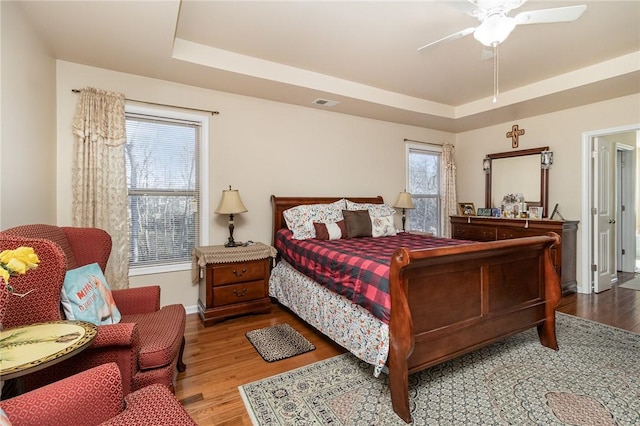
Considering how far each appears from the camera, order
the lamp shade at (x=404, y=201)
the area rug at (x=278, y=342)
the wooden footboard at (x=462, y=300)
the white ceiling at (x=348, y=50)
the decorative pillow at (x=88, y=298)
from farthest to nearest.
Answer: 1. the lamp shade at (x=404, y=201)
2. the area rug at (x=278, y=342)
3. the white ceiling at (x=348, y=50)
4. the wooden footboard at (x=462, y=300)
5. the decorative pillow at (x=88, y=298)

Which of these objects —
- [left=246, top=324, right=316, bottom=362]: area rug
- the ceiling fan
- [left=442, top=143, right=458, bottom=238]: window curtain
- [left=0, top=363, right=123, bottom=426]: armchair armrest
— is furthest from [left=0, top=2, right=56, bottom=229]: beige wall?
[left=442, top=143, right=458, bottom=238]: window curtain

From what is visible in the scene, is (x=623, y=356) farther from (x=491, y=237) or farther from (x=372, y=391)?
(x=491, y=237)

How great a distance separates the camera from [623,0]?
88.6 inches

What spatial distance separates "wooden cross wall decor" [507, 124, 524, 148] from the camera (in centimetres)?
471

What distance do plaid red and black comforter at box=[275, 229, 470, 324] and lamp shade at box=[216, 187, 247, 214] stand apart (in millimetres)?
633

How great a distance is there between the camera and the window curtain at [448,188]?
535cm

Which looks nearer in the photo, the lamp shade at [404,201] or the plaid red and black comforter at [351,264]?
the plaid red and black comforter at [351,264]

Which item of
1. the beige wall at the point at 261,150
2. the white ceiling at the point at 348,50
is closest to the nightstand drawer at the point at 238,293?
the beige wall at the point at 261,150

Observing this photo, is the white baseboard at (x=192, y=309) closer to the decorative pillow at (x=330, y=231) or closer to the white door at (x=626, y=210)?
the decorative pillow at (x=330, y=231)

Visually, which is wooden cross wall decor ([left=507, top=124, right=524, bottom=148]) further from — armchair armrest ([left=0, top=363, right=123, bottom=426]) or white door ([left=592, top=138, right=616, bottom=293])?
armchair armrest ([left=0, top=363, right=123, bottom=426])

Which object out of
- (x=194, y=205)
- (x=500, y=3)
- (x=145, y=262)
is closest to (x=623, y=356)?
(x=500, y=3)

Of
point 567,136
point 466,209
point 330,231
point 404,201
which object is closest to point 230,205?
point 330,231

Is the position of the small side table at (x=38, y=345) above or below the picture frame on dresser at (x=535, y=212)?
below

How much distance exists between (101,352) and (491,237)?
4.79m
